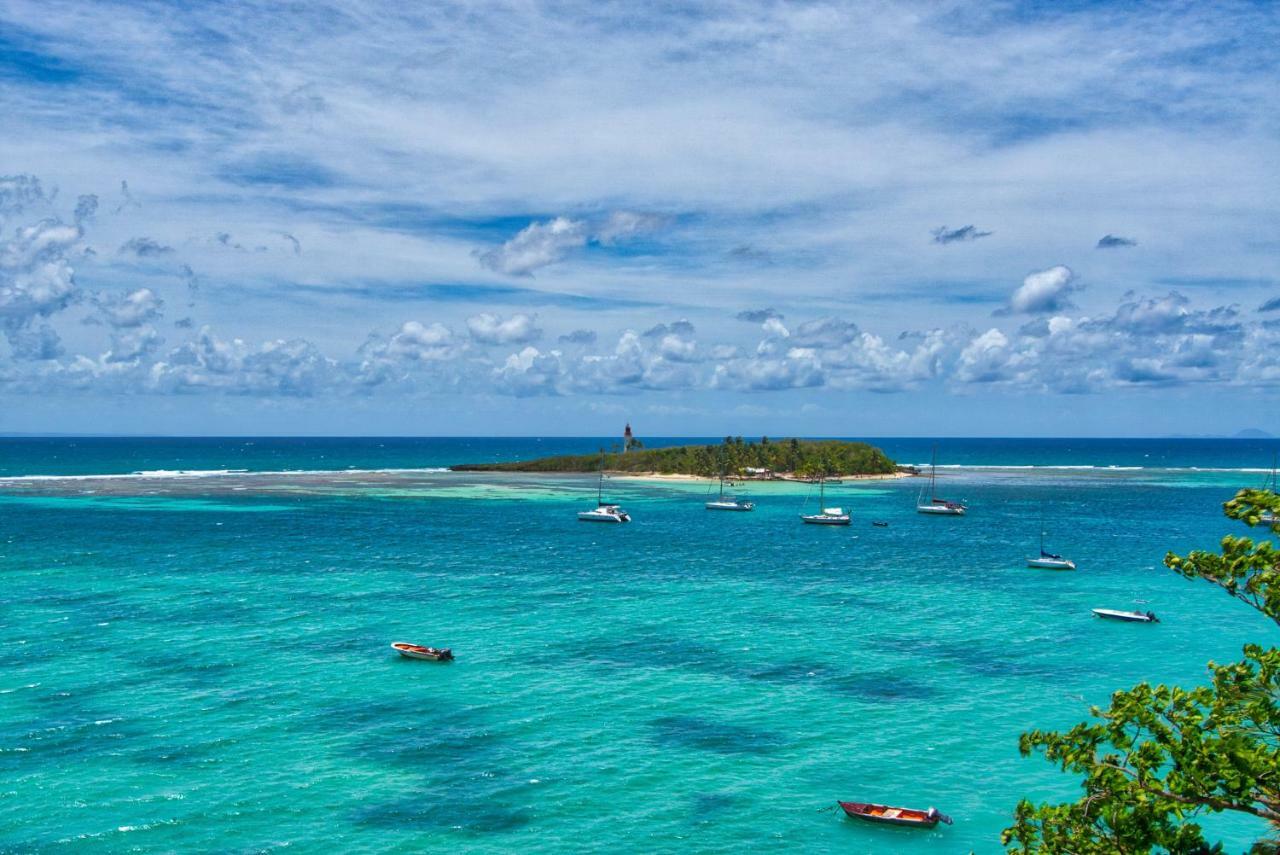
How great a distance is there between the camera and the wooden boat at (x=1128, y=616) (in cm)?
7581

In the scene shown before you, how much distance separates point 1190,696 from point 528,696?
129ft

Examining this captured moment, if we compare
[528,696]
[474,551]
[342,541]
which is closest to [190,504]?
[342,541]

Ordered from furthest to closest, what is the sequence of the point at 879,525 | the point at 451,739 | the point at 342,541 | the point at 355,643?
the point at 879,525, the point at 342,541, the point at 355,643, the point at 451,739

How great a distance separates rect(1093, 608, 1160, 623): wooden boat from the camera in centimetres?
7581

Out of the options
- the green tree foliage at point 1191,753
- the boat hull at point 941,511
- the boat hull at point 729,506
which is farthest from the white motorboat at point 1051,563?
the green tree foliage at point 1191,753

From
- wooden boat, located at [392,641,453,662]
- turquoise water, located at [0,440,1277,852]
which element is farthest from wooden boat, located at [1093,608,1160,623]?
wooden boat, located at [392,641,453,662]

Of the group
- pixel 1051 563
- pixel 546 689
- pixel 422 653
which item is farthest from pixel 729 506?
pixel 546 689

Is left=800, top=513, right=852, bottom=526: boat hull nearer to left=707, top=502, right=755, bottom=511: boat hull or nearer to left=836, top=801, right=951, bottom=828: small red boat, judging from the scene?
left=707, top=502, right=755, bottom=511: boat hull

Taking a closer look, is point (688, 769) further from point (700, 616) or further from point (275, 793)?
point (700, 616)

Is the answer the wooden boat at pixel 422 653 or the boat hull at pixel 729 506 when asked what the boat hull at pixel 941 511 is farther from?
the wooden boat at pixel 422 653

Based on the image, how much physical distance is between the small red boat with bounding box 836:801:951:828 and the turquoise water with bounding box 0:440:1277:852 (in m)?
0.54

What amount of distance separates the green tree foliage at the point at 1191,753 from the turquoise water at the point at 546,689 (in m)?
18.9

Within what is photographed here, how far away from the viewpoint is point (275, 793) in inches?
1574

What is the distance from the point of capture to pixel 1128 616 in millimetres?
76312
